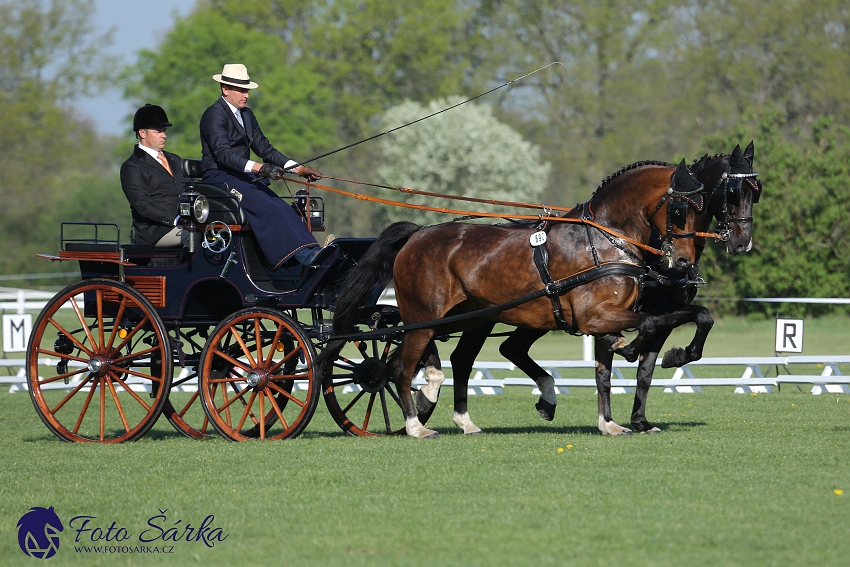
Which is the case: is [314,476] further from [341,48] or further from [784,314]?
[341,48]

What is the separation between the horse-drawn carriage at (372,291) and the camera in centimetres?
808

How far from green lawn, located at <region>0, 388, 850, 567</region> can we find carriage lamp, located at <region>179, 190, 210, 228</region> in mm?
1754

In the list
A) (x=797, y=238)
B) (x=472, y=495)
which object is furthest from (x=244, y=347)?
(x=797, y=238)

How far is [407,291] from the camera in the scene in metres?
8.79

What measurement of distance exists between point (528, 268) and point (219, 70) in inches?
1768

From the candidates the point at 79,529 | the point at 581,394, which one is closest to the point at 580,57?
the point at 581,394

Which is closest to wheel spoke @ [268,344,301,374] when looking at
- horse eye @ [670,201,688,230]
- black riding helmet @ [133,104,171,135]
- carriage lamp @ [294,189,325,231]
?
carriage lamp @ [294,189,325,231]

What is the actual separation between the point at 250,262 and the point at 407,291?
128 cm

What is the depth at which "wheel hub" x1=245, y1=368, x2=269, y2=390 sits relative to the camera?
8523 millimetres

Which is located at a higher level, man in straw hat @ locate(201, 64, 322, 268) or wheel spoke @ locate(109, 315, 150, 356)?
man in straw hat @ locate(201, 64, 322, 268)

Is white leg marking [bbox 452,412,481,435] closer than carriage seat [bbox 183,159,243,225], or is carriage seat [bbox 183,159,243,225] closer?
carriage seat [bbox 183,159,243,225]

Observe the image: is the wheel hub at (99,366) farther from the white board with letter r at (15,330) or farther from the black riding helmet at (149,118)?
the white board with letter r at (15,330)

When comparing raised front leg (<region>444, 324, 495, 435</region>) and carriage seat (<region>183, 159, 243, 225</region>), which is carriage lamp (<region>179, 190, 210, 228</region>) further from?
raised front leg (<region>444, 324, 495, 435</region>)

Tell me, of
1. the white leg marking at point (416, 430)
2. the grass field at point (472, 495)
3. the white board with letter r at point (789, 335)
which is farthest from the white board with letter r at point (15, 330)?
the white board with letter r at point (789, 335)
